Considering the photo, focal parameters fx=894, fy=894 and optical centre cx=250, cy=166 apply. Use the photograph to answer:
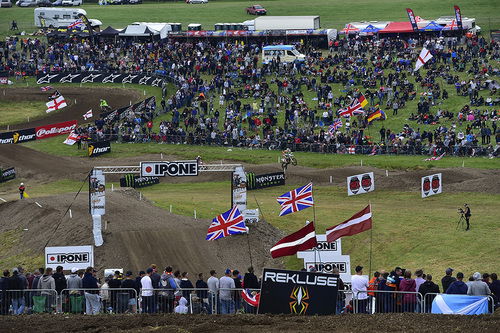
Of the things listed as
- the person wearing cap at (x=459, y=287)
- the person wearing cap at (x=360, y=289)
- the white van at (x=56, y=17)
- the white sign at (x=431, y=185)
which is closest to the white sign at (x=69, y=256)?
the person wearing cap at (x=360, y=289)

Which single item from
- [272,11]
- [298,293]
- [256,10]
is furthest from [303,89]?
[298,293]

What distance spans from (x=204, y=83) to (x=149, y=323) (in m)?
53.4

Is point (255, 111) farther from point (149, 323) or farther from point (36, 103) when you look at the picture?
point (149, 323)

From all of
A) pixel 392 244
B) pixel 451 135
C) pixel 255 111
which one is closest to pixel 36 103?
pixel 255 111

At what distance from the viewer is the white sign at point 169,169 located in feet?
126

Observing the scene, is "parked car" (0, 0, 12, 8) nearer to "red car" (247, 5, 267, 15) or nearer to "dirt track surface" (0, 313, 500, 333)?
"red car" (247, 5, 267, 15)

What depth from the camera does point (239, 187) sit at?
40469mm

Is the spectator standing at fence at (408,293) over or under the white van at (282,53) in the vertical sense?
under

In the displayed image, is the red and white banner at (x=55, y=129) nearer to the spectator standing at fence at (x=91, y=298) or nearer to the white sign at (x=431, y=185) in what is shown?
the white sign at (x=431, y=185)

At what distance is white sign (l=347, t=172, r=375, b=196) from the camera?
50.2 meters

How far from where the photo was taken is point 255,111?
226 feet

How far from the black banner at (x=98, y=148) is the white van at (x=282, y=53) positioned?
21.5 metres

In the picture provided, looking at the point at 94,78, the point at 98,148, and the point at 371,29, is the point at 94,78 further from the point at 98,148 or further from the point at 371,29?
the point at 371,29

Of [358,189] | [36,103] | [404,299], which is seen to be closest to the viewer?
[404,299]
